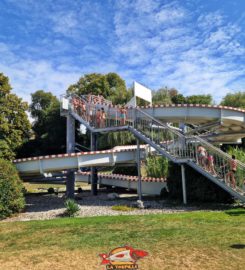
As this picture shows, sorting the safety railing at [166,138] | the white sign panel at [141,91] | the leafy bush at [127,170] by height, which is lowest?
the leafy bush at [127,170]

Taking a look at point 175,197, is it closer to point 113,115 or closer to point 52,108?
point 113,115

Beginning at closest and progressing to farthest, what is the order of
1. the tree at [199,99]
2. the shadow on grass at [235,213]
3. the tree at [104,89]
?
the shadow on grass at [235,213] → the tree at [104,89] → the tree at [199,99]

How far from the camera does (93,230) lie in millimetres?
9938

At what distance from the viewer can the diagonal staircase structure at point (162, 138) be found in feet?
46.1

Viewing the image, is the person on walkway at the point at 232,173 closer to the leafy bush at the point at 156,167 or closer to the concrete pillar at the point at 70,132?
the leafy bush at the point at 156,167

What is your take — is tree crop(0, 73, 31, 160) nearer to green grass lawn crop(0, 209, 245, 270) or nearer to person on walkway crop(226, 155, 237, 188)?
green grass lawn crop(0, 209, 245, 270)

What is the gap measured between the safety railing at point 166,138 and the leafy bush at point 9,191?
6.51 metres

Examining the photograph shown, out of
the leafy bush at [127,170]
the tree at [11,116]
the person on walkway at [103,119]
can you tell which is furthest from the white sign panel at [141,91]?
the tree at [11,116]

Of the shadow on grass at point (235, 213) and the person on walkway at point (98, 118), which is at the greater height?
the person on walkway at point (98, 118)

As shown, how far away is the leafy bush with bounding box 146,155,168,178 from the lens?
73.3 ft

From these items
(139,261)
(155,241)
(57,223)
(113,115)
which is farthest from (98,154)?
(139,261)

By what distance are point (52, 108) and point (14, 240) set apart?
39.3 m

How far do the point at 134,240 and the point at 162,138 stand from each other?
10891mm

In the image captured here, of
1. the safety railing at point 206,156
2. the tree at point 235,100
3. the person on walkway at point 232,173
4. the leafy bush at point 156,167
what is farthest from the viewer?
the tree at point 235,100
